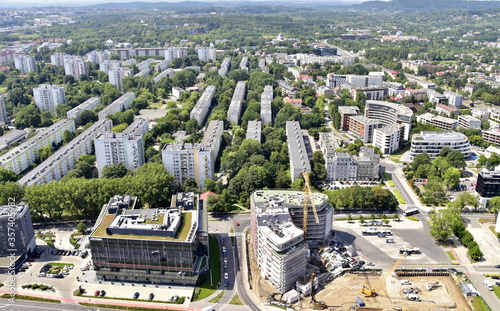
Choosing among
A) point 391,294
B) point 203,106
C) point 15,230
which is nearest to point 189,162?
point 15,230

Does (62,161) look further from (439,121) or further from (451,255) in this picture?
(439,121)

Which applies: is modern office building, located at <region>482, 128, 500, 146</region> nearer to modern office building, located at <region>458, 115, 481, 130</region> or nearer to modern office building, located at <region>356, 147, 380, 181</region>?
modern office building, located at <region>458, 115, 481, 130</region>

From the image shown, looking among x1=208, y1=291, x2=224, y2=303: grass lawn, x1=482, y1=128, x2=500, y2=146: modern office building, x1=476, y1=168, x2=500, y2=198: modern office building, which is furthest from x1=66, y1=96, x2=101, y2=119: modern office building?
x1=482, y1=128, x2=500, y2=146: modern office building

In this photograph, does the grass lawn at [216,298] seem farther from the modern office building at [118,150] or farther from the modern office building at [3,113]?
the modern office building at [3,113]

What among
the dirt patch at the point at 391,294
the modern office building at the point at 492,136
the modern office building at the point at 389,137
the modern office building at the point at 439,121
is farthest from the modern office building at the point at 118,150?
the modern office building at the point at 492,136

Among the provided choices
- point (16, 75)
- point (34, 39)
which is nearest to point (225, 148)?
point (16, 75)
